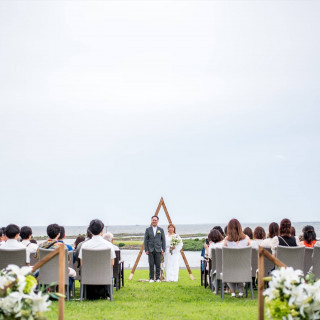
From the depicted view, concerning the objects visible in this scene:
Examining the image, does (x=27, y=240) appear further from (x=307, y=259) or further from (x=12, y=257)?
(x=307, y=259)

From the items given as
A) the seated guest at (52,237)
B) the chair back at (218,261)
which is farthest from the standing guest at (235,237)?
the seated guest at (52,237)

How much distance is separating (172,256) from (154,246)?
2.75ft

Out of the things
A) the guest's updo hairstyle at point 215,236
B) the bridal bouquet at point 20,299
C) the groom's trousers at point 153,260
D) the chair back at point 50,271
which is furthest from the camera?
the groom's trousers at point 153,260

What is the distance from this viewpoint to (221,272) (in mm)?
10812

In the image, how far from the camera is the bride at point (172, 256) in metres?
15.8

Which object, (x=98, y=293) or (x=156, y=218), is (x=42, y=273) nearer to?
(x=98, y=293)

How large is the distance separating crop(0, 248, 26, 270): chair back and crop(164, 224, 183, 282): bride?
6.79 metres

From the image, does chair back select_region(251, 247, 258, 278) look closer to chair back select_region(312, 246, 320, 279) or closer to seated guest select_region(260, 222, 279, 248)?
seated guest select_region(260, 222, 279, 248)

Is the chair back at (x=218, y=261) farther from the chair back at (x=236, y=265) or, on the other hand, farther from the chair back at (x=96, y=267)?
the chair back at (x=96, y=267)

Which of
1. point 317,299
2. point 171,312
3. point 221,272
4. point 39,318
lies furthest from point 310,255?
point 39,318

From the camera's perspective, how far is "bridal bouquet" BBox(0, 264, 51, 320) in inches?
220

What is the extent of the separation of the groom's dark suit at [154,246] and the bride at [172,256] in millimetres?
431

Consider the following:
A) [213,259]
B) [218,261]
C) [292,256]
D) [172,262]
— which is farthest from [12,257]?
[172,262]

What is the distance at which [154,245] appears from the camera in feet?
50.4
